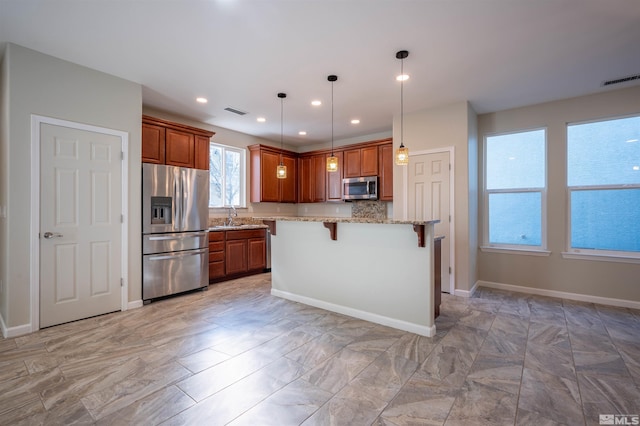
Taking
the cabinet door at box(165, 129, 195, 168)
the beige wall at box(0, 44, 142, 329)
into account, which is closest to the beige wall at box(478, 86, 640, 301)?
the cabinet door at box(165, 129, 195, 168)

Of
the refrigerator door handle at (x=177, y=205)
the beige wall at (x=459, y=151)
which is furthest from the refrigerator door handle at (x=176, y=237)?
the beige wall at (x=459, y=151)

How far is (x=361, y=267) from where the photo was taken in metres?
3.19

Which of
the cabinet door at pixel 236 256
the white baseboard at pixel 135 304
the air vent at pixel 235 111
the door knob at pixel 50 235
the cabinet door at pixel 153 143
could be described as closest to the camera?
the door knob at pixel 50 235

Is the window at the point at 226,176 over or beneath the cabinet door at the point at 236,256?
over

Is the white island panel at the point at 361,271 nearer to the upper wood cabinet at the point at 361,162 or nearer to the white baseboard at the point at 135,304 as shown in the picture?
the white baseboard at the point at 135,304

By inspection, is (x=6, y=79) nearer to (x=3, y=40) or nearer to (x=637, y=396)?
(x=3, y=40)

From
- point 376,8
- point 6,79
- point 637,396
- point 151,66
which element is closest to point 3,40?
point 6,79

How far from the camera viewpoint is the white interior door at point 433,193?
417 centimetres

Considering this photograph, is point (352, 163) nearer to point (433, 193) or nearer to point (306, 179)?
point (306, 179)

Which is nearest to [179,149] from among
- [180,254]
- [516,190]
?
[180,254]

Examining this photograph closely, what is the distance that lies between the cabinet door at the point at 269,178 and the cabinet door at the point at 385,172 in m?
2.15

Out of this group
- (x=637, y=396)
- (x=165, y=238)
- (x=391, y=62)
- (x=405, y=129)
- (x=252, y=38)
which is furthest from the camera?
(x=405, y=129)

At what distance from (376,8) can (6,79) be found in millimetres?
3454

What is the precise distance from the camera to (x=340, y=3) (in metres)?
2.16
